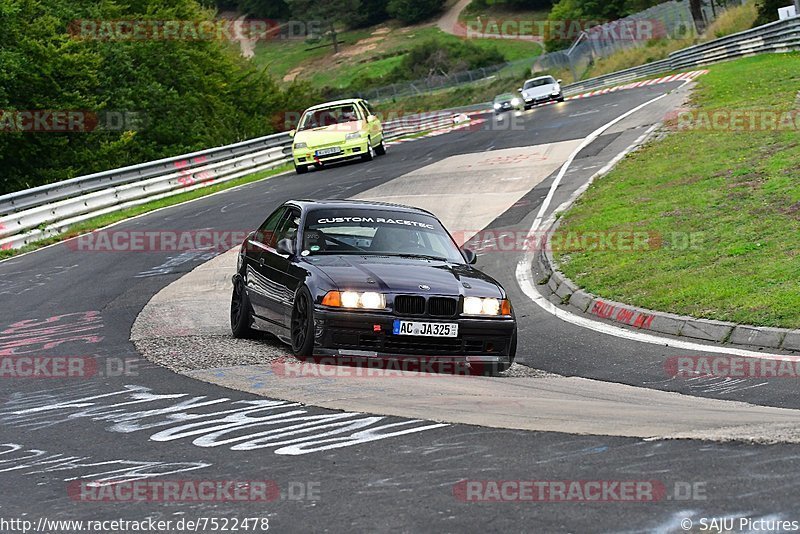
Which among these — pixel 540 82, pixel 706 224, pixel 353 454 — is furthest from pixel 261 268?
pixel 540 82

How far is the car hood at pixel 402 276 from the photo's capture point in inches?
390

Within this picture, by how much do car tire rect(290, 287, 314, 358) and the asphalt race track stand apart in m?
1.06

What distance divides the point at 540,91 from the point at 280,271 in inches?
1703

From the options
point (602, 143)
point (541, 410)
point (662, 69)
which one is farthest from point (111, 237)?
point (662, 69)

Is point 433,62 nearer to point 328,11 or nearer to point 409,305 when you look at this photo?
point 328,11

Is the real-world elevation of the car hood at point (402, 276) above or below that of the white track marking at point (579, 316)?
above

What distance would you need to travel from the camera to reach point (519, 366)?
410 inches

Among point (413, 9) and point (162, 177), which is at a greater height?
point (413, 9)

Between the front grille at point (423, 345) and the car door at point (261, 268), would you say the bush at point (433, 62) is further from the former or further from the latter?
the front grille at point (423, 345)

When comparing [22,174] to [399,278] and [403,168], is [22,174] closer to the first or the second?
[403,168]

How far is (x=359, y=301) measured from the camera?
980 centimetres

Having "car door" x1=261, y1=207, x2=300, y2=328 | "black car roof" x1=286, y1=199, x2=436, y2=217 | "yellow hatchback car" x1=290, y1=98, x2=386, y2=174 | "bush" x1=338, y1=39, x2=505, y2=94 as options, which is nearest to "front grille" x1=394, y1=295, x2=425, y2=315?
"car door" x1=261, y1=207, x2=300, y2=328

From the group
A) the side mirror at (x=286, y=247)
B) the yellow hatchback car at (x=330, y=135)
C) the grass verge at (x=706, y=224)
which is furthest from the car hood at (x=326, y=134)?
the side mirror at (x=286, y=247)

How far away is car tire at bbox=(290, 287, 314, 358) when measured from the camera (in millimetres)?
9875
